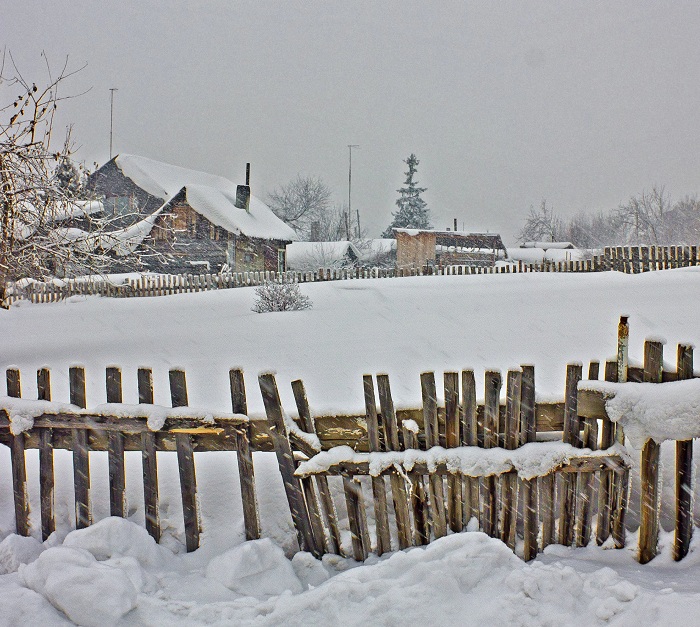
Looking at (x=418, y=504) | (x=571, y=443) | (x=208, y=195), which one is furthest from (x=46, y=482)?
(x=208, y=195)

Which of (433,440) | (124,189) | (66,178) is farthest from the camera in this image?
(124,189)

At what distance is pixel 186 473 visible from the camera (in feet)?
10.7

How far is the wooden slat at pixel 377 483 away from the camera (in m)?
3.09

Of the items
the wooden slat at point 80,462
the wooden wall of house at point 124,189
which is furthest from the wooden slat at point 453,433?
the wooden wall of house at point 124,189

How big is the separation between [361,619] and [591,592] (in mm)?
1144

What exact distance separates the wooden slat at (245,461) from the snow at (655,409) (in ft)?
7.01

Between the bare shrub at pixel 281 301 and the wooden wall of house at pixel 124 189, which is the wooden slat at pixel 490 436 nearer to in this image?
the bare shrub at pixel 281 301

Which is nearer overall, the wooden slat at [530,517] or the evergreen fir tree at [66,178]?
the wooden slat at [530,517]

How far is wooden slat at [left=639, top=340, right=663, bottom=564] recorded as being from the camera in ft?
9.84

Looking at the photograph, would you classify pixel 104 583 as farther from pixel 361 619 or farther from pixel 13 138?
pixel 13 138

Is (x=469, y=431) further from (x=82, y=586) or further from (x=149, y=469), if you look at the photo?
(x=82, y=586)

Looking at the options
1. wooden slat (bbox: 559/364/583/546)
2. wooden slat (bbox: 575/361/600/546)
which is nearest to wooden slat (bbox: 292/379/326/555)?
wooden slat (bbox: 559/364/583/546)

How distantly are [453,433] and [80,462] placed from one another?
95.0 inches

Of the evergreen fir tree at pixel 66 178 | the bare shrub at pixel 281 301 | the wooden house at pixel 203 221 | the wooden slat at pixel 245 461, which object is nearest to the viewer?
the wooden slat at pixel 245 461
